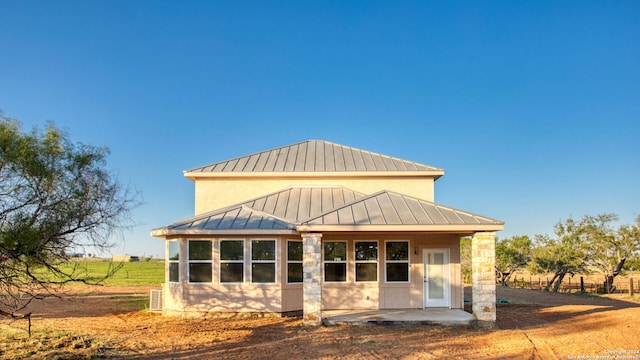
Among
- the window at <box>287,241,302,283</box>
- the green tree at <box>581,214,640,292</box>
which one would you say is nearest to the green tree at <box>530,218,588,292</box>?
the green tree at <box>581,214,640,292</box>

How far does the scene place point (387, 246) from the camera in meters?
16.0

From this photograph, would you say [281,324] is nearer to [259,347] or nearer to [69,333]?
[259,347]

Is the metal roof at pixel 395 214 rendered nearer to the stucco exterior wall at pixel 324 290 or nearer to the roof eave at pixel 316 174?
the stucco exterior wall at pixel 324 290

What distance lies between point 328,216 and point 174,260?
5.47 m

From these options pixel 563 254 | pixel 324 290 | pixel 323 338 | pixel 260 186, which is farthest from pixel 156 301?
pixel 563 254

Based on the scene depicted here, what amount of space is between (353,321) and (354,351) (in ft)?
10.7

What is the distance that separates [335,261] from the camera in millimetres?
15984

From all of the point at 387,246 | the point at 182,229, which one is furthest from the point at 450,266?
the point at 182,229

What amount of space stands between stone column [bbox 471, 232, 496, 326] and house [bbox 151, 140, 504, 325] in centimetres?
3

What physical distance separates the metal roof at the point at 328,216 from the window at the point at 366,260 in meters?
1.69

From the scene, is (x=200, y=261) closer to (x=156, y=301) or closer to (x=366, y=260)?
(x=156, y=301)

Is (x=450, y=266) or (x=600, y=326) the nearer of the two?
(x=600, y=326)

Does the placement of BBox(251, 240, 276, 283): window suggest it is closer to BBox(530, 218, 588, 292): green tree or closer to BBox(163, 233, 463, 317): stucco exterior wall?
BBox(163, 233, 463, 317): stucco exterior wall

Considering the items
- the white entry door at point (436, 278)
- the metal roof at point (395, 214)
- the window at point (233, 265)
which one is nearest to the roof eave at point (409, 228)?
the metal roof at point (395, 214)
